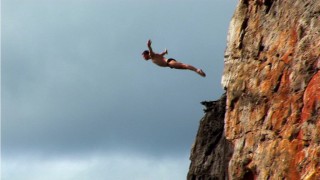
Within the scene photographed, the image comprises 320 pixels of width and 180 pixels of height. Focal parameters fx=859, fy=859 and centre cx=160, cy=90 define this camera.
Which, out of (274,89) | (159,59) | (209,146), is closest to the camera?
(274,89)

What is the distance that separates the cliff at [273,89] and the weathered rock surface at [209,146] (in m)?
2.64

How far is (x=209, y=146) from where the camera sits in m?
35.3

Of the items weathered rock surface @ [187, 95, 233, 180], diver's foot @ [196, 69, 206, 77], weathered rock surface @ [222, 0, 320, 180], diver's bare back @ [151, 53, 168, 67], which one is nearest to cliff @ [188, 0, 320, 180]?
weathered rock surface @ [222, 0, 320, 180]

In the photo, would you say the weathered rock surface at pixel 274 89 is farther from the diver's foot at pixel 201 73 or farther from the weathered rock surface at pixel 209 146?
the weathered rock surface at pixel 209 146

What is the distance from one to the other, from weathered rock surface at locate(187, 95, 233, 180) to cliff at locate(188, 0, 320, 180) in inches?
104

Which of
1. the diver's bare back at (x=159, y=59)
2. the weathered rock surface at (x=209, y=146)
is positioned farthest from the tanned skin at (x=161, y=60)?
the weathered rock surface at (x=209, y=146)

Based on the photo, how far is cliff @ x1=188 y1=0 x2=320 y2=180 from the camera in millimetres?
26703

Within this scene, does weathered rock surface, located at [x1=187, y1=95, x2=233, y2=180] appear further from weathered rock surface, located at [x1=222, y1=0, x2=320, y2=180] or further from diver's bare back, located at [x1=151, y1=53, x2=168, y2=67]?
diver's bare back, located at [x1=151, y1=53, x2=168, y2=67]

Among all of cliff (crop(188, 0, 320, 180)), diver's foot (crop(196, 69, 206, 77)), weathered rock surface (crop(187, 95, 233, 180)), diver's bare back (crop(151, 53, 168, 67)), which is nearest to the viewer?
cliff (crop(188, 0, 320, 180))

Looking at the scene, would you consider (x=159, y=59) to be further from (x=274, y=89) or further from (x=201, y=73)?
(x=274, y=89)

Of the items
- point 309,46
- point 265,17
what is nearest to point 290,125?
point 309,46

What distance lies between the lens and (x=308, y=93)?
2681cm

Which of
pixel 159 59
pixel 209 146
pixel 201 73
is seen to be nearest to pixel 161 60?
pixel 159 59

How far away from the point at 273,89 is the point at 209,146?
734 centimetres
